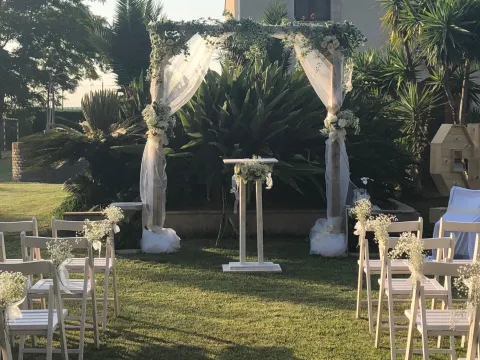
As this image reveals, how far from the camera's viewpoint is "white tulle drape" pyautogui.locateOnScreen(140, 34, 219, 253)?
8.62 metres

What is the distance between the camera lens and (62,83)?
28.5 meters

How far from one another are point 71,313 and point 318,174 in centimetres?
542

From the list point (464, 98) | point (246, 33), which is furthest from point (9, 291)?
point (464, 98)

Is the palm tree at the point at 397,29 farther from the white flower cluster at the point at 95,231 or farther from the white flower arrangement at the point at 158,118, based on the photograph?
the white flower cluster at the point at 95,231

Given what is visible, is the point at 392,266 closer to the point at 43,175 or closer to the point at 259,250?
the point at 259,250

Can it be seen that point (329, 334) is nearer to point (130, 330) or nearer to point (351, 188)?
point (130, 330)

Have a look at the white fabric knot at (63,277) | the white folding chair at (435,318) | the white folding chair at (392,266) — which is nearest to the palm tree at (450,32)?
the white folding chair at (392,266)

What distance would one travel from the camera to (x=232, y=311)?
5.87 m

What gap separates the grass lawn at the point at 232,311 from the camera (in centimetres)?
483

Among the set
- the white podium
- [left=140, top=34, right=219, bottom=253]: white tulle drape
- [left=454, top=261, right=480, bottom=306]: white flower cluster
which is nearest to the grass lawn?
the white podium

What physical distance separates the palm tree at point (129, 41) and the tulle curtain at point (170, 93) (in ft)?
25.9

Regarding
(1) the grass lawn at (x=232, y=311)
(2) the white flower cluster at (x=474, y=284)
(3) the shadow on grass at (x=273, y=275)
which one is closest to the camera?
(2) the white flower cluster at (x=474, y=284)

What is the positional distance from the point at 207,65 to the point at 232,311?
4.09 m

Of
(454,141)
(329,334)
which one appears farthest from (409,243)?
(454,141)
